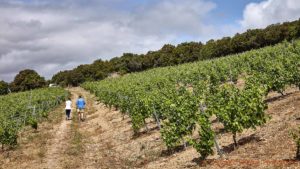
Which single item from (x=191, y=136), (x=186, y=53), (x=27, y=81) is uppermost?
(x=186, y=53)

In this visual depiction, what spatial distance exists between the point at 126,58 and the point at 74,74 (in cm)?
1642

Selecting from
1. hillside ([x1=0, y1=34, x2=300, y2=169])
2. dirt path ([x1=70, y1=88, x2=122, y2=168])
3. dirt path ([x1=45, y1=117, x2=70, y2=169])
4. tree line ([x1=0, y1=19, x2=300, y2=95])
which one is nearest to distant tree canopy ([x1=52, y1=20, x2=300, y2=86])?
tree line ([x1=0, y1=19, x2=300, y2=95])

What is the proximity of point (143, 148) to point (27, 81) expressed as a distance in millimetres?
109562

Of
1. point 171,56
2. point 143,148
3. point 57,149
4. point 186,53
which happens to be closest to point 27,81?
point 171,56

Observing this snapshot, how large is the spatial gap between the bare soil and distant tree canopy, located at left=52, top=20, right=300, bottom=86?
5677cm

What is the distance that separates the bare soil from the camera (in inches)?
553

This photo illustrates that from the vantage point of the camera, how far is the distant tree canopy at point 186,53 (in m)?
86.6

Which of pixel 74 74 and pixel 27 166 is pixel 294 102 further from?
pixel 74 74

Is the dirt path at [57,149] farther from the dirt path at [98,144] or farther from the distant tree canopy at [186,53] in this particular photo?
the distant tree canopy at [186,53]

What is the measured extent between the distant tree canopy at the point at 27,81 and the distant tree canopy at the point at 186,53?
7.21 metres

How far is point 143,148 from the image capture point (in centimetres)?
2061

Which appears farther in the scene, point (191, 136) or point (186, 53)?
point (186, 53)

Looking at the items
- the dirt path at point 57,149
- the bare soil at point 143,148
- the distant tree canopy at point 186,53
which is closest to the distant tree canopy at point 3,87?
the distant tree canopy at point 186,53

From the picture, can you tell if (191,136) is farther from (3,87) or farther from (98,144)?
(3,87)
